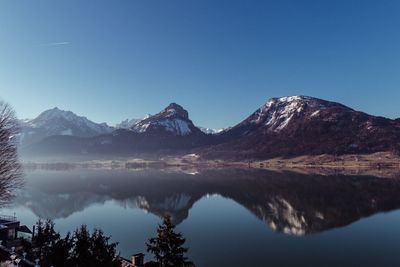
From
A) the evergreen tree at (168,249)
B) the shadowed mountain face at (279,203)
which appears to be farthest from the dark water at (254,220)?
the evergreen tree at (168,249)

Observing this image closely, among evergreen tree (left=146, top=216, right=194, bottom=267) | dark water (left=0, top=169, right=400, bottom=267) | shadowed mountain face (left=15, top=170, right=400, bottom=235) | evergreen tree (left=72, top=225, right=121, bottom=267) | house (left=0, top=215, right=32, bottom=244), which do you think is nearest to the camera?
evergreen tree (left=72, top=225, right=121, bottom=267)

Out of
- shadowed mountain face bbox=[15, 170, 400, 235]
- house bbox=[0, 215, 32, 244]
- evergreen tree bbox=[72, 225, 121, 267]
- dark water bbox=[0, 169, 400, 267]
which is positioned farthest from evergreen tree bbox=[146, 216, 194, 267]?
shadowed mountain face bbox=[15, 170, 400, 235]

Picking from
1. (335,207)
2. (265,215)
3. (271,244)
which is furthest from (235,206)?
(271,244)

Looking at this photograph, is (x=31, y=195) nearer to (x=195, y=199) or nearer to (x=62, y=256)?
(x=195, y=199)

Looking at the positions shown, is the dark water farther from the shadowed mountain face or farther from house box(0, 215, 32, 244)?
house box(0, 215, 32, 244)

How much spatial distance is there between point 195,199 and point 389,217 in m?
65.4

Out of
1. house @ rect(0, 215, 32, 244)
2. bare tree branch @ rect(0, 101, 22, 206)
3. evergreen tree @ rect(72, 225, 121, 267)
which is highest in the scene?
bare tree branch @ rect(0, 101, 22, 206)

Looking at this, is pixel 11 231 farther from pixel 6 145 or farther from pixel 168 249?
pixel 168 249

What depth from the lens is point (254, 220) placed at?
94.4m

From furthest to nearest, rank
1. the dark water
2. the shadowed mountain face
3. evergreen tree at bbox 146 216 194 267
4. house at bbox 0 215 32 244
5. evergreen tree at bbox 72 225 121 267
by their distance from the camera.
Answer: the shadowed mountain face
the dark water
house at bbox 0 215 32 244
evergreen tree at bbox 146 216 194 267
evergreen tree at bbox 72 225 121 267

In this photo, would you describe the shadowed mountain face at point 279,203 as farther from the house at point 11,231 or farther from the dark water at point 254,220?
the house at point 11,231

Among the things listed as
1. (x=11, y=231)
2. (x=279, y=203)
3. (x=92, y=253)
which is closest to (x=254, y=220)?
(x=279, y=203)

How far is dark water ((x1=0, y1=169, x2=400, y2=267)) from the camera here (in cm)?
5934

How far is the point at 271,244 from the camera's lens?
220 feet
